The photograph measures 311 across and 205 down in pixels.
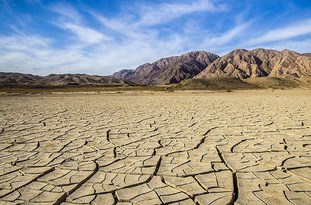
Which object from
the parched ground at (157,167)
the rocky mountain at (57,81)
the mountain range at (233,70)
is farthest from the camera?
the mountain range at (233,70)

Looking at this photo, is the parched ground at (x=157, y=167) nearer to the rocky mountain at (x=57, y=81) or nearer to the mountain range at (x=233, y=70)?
the rocky mountain at (x=57, y=81)

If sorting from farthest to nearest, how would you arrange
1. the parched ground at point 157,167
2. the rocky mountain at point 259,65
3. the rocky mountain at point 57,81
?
the rocky mountain at point 259,65
the rocky mountain at point 57,81
the parched ground at point 157,167

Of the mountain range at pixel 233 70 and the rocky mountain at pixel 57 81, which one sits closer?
the rocky mountain at pixel 57 81

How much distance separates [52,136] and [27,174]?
2.00 metres

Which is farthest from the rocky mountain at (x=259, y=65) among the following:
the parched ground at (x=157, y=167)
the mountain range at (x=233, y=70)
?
the parched ground at (x=157, y=167)

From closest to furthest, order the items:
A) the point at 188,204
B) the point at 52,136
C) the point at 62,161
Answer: the point at 188,204 → the point at 62,161 → the point at 52,136

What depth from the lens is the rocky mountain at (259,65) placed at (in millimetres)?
97750

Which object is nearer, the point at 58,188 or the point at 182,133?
the point at 58,188

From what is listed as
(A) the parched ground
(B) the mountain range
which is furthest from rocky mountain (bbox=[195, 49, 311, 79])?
(A) the parched ground

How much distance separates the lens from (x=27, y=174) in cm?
278

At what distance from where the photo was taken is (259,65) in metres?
125

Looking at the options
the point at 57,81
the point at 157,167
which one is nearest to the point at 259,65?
the point at 57,81

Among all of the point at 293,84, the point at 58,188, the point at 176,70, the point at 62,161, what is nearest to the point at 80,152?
the point at 62,161

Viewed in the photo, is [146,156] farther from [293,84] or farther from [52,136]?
[293,84]
